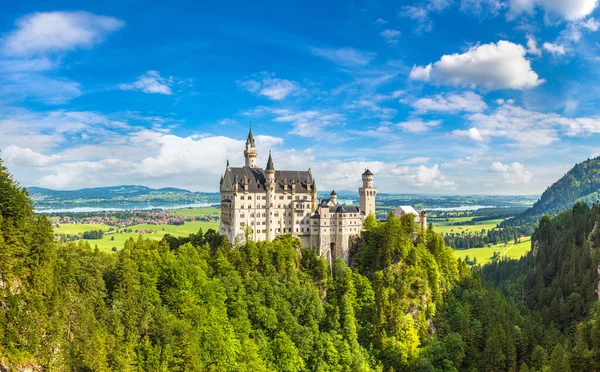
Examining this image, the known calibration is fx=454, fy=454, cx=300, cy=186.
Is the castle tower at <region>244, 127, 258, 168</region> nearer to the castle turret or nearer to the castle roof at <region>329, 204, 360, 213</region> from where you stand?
the castle turret

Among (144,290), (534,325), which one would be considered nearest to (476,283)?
(534,325)

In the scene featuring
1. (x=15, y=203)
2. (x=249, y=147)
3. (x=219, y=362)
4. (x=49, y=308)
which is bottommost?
(x=219, y=362)

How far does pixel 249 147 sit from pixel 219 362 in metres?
49.3

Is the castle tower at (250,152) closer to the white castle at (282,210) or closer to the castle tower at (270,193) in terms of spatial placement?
the white castle at (282,210)

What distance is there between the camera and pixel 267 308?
81.2m

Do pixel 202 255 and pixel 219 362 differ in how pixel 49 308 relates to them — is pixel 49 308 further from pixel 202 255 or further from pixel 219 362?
pixel 202 255

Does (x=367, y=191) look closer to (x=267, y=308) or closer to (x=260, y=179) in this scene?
(x=260, y=179)

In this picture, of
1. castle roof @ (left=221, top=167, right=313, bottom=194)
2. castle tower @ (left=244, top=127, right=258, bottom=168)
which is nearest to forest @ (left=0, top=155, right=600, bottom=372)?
castle roof @ (left=221, top=167, right=313, bottom=194)

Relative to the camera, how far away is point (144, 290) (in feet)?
225

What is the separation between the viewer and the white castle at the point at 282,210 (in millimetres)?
92812

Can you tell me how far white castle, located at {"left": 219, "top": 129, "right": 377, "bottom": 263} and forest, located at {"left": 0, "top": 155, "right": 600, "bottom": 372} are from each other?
12.0ft

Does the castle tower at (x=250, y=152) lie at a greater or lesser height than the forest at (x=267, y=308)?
greater

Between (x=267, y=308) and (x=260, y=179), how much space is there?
2807cm

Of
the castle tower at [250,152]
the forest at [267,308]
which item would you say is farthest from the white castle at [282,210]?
the forest at [267,308]
